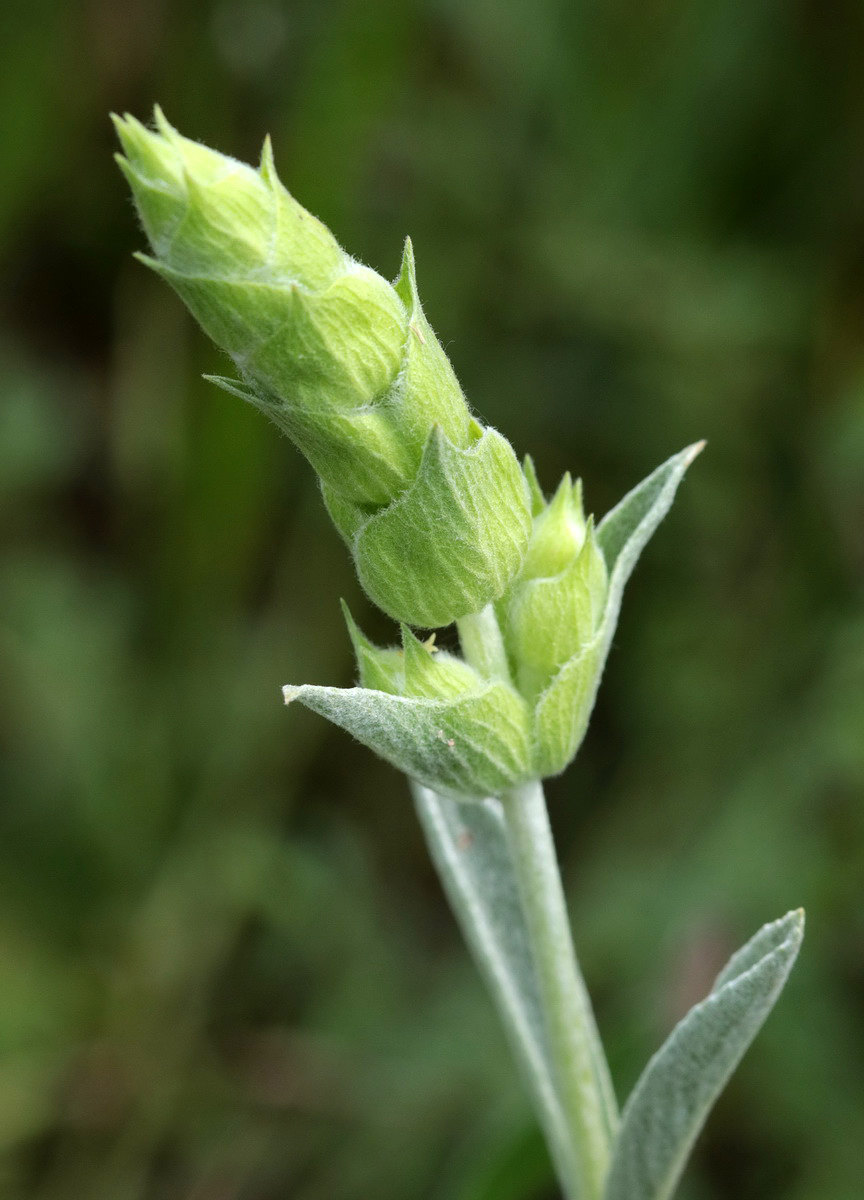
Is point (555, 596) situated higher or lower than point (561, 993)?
higher

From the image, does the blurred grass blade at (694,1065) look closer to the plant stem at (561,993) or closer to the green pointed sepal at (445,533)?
the plant stem at (561,993)

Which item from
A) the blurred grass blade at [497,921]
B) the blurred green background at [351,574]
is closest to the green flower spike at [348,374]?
the blurred grass blade at [497,921]

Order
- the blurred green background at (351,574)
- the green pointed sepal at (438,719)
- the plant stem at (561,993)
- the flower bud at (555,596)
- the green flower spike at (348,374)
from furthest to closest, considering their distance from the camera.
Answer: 1. the blurred green background at (351,574)
2. the plant stem at (561,993)
3. the flower bud at (555,596)
4. the green pointed sepal at (438,719)
5. the green flower spike at (348,374)

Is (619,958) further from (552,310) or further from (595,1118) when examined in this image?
(552,310)

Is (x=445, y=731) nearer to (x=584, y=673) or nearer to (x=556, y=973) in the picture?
(x=584, y=673)

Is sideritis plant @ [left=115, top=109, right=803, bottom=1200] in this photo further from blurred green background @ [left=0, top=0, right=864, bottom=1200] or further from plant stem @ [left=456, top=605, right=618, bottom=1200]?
blurred green background @ [left=0, top=0, right=864, bottom=1200]

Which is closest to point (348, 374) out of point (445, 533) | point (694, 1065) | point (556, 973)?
point (445, 533)
